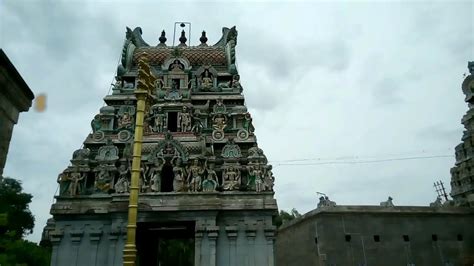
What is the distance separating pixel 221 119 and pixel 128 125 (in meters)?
5.18

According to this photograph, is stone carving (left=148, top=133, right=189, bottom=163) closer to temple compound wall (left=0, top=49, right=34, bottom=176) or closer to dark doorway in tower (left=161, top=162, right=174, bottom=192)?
dark doorway in tower (left=161, top=162, right=174, bottom=192)

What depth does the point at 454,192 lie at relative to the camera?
33812 millimetres

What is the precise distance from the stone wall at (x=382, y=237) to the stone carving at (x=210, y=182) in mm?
8750

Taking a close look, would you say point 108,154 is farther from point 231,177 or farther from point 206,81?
point 206,81

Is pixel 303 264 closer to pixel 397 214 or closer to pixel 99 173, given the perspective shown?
pixel 397 214

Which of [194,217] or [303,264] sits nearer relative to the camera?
[194,217]

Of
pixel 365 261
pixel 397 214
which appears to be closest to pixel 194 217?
pixel 365 261

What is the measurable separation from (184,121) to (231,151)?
342 cm

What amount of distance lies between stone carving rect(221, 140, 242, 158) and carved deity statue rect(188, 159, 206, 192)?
1.54 m

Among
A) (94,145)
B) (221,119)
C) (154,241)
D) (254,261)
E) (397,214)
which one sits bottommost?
(254,261)

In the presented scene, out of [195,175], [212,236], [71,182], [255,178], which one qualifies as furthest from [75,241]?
[255,178]

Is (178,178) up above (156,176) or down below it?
below

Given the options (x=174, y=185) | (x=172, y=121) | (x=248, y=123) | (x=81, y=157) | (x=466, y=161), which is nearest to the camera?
(x=174, y=185)

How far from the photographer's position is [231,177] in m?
20.2
